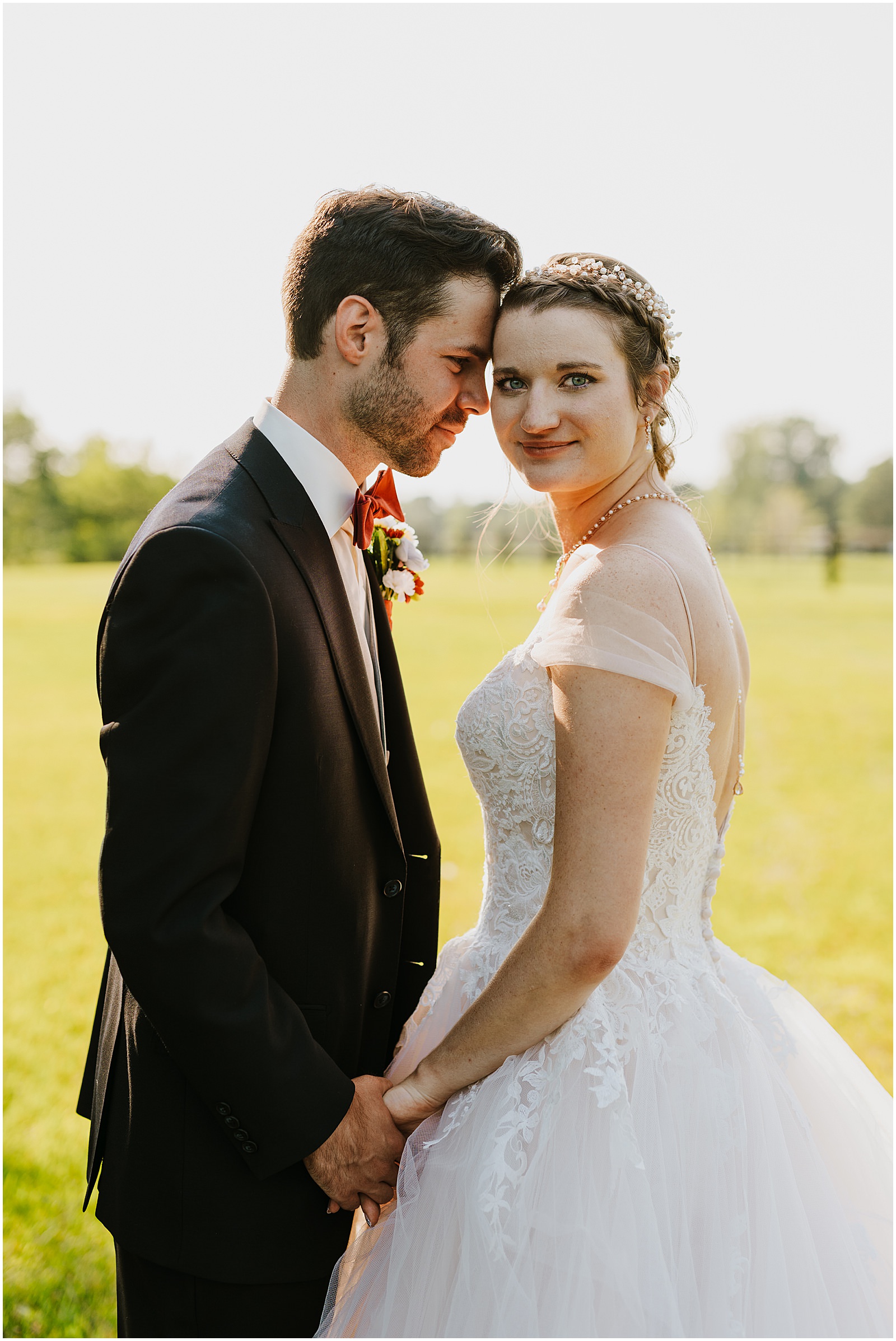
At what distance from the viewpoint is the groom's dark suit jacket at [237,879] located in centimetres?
181

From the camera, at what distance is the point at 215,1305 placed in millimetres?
2039

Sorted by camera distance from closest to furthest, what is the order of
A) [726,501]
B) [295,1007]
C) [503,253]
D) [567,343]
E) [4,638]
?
1. [295,1007]
2. [567,343]
3. [503,253]
4. [4,638]
5. [726,501]

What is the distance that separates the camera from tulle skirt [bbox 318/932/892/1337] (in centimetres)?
181

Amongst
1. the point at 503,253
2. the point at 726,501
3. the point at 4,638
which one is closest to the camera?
the point at 503,253

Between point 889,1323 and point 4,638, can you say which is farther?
point 4,638

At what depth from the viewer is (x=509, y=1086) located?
2021mm

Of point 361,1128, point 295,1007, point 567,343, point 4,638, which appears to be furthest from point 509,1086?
point 4,638

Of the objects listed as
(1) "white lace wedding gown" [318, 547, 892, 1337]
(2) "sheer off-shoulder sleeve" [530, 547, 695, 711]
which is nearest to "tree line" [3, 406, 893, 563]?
(1) "white lace wedding gown" [318, 547, 892, 1337]

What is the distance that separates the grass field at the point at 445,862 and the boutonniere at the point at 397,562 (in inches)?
8.7

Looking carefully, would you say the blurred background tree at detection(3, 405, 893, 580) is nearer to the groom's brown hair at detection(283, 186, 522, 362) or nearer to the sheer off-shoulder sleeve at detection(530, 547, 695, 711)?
the groom's brown hair at detection(283, 186, 522, 362)

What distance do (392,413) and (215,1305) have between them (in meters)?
2.12

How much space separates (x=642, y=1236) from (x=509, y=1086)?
1.26 ft

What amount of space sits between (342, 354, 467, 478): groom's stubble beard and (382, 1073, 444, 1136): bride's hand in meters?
1.55

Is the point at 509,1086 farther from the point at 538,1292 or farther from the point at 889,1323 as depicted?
the point at 889,1323
